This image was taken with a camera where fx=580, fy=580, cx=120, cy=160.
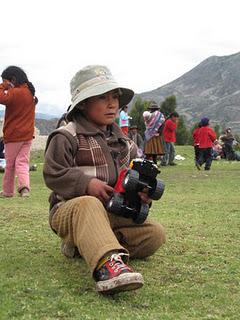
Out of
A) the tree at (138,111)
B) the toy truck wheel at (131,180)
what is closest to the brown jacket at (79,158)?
→ the toy truck wheel at (131,180)

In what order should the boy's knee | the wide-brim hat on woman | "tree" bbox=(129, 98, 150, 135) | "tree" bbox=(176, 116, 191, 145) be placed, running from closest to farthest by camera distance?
the boy's knee, the wide-brim hat on woman, "tree" bbox=(129, 98, 150, 135), "tree" bbox=(176, 116, 191, 145)

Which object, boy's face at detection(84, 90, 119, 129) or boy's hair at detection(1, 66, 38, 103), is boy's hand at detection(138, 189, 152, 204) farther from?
boy's hair at detection(1, 66, 38, 103)

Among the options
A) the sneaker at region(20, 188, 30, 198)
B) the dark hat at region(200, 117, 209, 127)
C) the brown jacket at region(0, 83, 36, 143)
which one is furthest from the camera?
the dark hat at region(200, 117, 209, 127)

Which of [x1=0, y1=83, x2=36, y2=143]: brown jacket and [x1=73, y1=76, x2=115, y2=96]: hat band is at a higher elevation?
[x1=73, y1=76, x2=115, y2=96]: hat band

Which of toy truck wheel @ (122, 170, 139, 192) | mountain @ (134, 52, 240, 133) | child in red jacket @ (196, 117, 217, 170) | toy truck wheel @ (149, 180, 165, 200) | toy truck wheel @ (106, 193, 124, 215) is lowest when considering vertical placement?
mountain @ (134, 52, 240, 133)

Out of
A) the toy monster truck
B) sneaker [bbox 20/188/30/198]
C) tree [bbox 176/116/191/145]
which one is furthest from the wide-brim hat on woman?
tree [bbox 176/116/191/145]

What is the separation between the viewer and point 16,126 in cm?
710

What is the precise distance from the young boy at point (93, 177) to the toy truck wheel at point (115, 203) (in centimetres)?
7

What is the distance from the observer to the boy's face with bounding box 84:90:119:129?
3496mm

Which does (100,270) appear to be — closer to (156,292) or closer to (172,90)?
(156,292)

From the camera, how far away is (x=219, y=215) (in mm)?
5523

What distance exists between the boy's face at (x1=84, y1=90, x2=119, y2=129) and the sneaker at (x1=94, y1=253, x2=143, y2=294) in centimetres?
96

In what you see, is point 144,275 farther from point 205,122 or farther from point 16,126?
point 205,122

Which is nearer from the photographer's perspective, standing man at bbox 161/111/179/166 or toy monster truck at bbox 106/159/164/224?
toy monster truck at bbox 106/159/164/224
